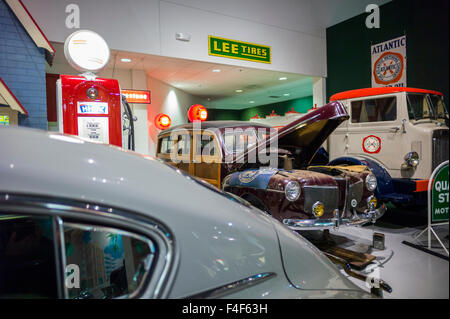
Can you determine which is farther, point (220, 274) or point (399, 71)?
point (399, 71)

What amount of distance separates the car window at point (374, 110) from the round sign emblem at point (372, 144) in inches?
13.1

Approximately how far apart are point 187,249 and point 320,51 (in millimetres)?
10316

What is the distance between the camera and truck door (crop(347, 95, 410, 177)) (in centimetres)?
484

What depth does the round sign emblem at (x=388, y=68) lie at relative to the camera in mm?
7793

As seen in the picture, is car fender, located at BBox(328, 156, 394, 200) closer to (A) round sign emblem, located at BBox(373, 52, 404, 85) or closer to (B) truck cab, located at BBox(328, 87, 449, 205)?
(B) truck cab, located at BBox(328, 87, 449, 205)

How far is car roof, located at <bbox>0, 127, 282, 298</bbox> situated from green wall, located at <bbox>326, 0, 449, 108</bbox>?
264 inches

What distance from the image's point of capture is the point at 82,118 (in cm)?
333

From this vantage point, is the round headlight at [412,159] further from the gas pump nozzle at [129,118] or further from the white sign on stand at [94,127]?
the white sign on stand at [94,127]

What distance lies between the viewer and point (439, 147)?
464 centimetres

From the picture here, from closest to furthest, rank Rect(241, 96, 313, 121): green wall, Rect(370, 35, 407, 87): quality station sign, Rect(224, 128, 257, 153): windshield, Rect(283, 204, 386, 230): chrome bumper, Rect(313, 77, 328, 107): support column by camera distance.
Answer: Rect(283, 204, 386, 230): chrome bumper
Rect(224, 128, 257, 153): windshield
Rect(370, 35, 407, 87): quality station sign
Rect(313, 77, 328, 107): support column
Rect(241, 96, 313, 121): green wall

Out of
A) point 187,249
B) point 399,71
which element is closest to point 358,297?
point 187,249

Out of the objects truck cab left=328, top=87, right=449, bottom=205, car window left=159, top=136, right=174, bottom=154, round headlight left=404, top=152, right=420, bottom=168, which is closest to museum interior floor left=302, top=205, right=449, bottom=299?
truck cab left=328, top=87, right=449, bottom=205
